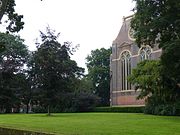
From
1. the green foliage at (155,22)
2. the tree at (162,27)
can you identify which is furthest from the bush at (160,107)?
the green foliage at (155,22)

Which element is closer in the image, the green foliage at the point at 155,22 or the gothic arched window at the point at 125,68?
the green foliage at the point at 155,22

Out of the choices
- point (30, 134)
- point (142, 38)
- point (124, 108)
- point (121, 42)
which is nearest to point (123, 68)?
point (121, 42)

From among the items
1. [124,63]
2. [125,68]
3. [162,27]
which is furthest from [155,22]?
[124,63]

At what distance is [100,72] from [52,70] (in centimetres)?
5672

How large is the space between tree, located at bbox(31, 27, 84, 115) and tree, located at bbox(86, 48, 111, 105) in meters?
50.8

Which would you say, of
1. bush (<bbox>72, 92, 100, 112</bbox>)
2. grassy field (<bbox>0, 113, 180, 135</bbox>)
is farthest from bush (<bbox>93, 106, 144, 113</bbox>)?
grassy field (<bbox>0, 113, 180, 135</bbox>)

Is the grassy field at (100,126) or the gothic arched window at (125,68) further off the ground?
the gothic arched window at (125,68)

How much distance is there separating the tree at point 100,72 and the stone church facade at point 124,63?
15049 mm

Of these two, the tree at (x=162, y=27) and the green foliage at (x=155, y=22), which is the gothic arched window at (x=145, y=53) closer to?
the tree at (x=162, y=27)

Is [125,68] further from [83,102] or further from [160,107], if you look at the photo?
[160,107]

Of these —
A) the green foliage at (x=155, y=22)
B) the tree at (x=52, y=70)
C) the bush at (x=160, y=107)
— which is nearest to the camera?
the green foliage at (x=155, y=22)

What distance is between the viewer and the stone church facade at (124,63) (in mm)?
84062

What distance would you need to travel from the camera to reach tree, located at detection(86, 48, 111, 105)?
105312mm

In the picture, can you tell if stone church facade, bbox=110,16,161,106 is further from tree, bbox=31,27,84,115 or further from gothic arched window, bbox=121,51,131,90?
tree, bbox=31,27,84,115
